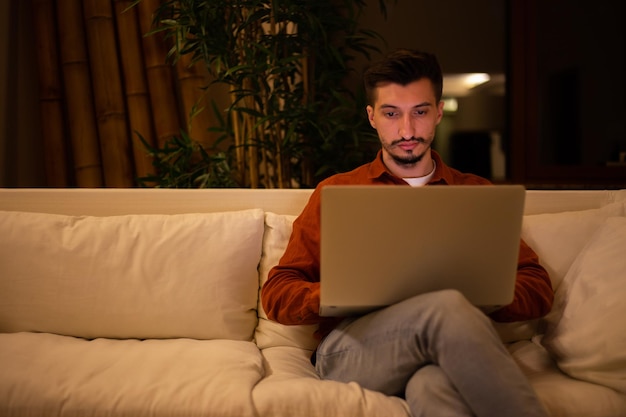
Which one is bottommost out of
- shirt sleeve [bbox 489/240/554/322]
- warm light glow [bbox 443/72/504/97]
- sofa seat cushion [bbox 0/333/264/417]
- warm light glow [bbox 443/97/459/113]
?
sofa seat cushion [bbox 0/333/264/417]

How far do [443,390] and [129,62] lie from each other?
6.90 ft

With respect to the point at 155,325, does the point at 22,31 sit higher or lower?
higher

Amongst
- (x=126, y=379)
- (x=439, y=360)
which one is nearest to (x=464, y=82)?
(x=439, y=360)

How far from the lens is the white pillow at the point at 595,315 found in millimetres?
1262

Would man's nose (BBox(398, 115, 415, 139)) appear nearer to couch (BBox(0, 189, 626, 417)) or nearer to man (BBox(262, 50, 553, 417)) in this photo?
man (BBox(262, 50, 553, 417))

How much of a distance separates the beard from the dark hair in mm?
127

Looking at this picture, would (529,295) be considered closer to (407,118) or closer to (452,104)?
(407,118)

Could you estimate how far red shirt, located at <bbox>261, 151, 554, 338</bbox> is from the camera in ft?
4.25

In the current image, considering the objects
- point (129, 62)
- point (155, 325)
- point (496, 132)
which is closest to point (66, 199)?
point (155, 325)

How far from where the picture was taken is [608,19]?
2.70 meters

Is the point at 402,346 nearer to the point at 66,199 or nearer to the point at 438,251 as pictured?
the point at 438,251

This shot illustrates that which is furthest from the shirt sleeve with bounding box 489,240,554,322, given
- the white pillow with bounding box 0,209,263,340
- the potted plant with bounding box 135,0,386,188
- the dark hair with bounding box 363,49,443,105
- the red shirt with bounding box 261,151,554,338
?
the potted plant with bounding box 135,0,386,188

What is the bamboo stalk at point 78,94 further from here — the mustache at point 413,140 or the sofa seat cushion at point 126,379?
the mustache at point 413,140

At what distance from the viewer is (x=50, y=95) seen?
2664 mm
